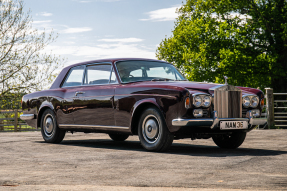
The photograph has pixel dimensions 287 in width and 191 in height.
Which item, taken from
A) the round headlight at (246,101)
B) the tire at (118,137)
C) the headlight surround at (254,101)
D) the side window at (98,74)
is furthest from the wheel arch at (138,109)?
the tire at (118,137)

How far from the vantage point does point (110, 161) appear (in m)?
6.23

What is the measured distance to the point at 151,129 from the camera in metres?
7.24

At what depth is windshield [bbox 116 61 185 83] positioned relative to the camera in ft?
26.7

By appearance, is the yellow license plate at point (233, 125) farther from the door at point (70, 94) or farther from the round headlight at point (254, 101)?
the door at point (70, 94)

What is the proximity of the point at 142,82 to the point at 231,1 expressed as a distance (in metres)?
22.8

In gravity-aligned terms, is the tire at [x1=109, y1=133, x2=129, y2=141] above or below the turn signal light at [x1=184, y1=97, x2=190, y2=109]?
below

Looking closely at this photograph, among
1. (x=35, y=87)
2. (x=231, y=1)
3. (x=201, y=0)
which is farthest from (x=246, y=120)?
(x=201, y=0)

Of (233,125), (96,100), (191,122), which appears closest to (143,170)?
(191,122)

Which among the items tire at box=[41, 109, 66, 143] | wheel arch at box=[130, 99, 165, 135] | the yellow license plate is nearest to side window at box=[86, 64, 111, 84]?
wheel arch at box=[130, 99, 165, 135]

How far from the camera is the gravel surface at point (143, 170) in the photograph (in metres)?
4.38

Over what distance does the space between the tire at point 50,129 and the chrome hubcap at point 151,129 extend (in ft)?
9.27

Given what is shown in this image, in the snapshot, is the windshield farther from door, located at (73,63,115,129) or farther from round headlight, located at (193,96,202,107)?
round headlight, located at (193,96,202,107)

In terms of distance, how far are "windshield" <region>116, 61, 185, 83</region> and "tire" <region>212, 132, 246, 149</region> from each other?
1.46 metres

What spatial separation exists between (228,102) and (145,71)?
75.6 inches
